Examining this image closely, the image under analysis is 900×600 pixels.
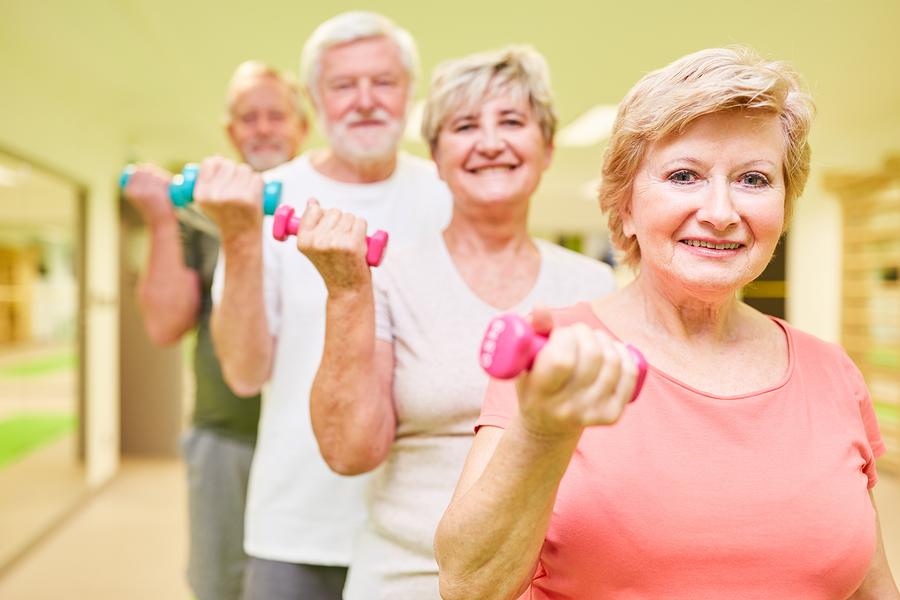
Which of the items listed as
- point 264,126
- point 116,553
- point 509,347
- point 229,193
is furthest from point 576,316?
point 116,553

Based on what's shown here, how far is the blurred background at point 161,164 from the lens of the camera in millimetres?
3572

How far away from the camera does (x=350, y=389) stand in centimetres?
111

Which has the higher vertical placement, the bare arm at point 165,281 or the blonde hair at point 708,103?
the blonde hair at point 708,103

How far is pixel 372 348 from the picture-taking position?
113cm

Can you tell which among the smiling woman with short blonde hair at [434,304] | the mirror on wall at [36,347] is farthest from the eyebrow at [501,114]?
the mirror on wall at [36,347]

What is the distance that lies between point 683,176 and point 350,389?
2.08 feet

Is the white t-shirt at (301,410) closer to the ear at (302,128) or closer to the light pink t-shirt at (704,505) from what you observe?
the light pink t-shirt at (704,505)

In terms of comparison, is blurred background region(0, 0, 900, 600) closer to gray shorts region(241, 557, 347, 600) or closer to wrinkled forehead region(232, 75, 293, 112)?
wrinkled forehead region(232, 75, 293, 112)

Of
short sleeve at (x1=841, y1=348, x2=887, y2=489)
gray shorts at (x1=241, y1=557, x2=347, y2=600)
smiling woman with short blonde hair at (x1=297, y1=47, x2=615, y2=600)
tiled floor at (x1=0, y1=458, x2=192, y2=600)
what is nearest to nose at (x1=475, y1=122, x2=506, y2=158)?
smiling woman with short blonde hair at (x1=297, y1=47, x2=615, y2=600)

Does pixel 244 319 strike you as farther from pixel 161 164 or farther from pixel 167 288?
pixel 161 164

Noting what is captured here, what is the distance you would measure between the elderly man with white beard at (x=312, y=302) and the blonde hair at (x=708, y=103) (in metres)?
0.72

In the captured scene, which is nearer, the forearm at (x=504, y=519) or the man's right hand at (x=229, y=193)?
the forearm at (x=504, y=519)

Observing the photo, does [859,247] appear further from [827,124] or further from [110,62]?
[110,62]

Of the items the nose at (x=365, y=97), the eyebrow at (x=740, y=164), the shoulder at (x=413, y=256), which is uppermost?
the nose at (x=365, y=97)
